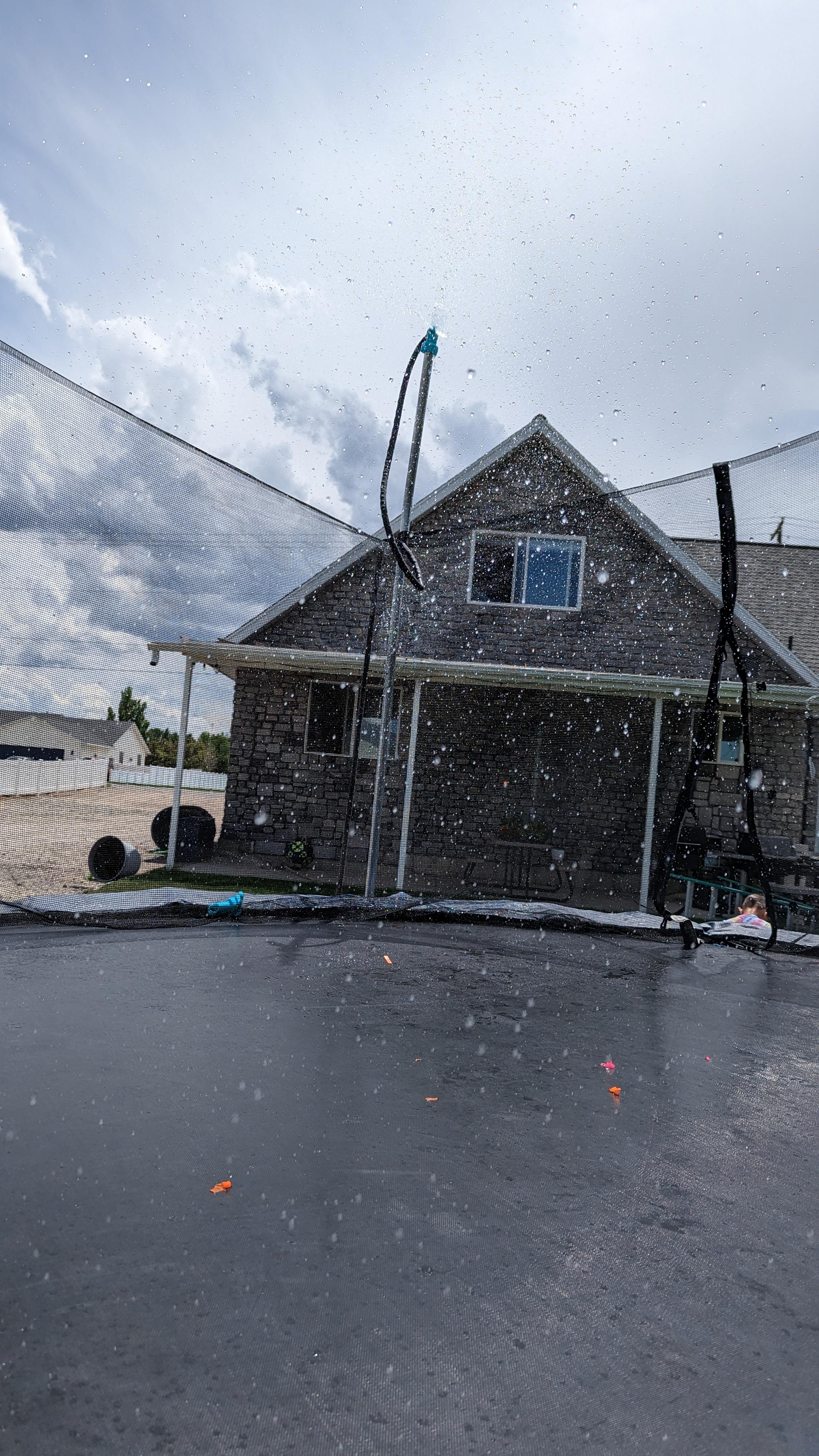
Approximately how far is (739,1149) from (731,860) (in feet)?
17.5

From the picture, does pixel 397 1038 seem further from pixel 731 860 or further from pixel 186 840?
pixel 186 840

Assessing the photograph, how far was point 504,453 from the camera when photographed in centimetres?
925

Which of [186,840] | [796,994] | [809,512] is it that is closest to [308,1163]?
[796,994]

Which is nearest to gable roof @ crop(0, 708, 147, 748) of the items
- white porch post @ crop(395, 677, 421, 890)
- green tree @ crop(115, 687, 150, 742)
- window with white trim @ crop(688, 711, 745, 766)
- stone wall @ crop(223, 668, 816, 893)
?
green tree @ crop(115, 687, 150, 742)

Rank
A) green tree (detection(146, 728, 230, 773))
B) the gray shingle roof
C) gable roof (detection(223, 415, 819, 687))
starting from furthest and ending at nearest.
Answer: the gray shingle roof → gable roof (detection(223, 415, 819, 687)) → green tree (detection(146, 728, 230, 773))

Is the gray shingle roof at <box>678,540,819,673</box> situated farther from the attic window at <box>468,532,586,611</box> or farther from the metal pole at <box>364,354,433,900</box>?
the metal pole at <box>364,354,433,900</box>

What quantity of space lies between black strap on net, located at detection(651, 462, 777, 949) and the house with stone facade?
3.95 m

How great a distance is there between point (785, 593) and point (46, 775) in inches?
301

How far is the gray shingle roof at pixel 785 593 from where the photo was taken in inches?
360

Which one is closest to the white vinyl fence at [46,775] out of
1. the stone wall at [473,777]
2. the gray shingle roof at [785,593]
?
the stone wall at [473,777]

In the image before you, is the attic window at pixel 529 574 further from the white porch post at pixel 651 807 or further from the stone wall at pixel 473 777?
the white porch post at pixel 651 807

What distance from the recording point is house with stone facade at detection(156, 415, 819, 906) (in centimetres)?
873

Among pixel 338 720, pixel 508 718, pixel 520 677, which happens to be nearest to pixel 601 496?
pixel 520 677

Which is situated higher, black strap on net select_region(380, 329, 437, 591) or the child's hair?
black strap on net select_region(380, 329, 437, 591)
